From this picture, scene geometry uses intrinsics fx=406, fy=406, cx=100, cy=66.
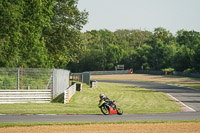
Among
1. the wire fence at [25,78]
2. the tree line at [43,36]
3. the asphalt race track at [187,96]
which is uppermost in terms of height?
the tree line at [43,36]

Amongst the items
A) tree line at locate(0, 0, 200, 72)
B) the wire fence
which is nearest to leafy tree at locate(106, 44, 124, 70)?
tree line at locate(0, 0, 200, 72)

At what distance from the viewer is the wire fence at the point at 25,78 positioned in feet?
102

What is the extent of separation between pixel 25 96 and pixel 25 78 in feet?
5.68

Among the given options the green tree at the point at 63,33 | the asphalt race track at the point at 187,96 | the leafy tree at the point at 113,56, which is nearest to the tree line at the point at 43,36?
the green tree at the point at 63,33

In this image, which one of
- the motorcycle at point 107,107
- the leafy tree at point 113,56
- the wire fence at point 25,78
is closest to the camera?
the motorcycle at point 107,107

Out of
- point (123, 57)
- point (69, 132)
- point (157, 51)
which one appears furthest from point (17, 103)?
point (123, 57)

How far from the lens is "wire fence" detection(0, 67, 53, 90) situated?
31.0 meters

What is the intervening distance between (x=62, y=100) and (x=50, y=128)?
13488mm

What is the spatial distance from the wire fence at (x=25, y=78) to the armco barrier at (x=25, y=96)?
2.38 ft

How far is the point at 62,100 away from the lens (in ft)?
105

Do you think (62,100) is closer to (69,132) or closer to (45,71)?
(45,71)

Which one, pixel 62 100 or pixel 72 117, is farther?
pixel 62 100

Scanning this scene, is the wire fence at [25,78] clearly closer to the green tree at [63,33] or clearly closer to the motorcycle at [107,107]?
the motorcycle at [107,107]

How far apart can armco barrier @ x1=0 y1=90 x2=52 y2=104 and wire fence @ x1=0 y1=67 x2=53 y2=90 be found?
0.72 metres
